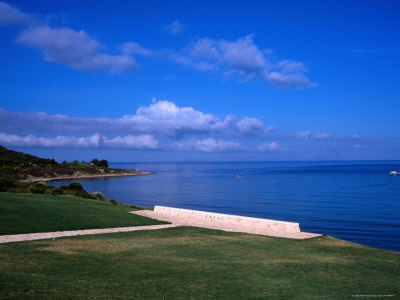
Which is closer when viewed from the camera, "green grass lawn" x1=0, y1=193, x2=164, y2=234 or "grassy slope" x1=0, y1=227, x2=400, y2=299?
"grassy slope" x1=0, y1=227, x2=400, y2=299

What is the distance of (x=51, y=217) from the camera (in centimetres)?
1766

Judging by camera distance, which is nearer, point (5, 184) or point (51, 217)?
point (51, 217)

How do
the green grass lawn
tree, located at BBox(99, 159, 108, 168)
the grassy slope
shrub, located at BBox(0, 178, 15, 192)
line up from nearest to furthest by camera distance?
the grassy slope → the green grass lawn → shrub, located at BBox(0, 178, 15, 192) → tree, located at BBox(99, 159, 108, 168)

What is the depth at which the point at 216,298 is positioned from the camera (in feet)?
23.9

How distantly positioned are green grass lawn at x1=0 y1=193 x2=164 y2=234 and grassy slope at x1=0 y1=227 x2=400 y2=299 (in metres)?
2.87

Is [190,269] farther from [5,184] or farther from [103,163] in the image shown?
[103,163]

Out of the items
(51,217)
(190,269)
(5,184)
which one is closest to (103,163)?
(5,184)

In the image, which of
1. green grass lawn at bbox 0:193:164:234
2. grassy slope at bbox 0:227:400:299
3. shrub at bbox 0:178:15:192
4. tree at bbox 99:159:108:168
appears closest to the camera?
grassy slope at bbox 0:227:400:299

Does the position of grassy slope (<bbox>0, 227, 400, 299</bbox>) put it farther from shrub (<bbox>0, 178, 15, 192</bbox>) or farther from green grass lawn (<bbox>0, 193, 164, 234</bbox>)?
shrub (<bbox>0, 178, 15, 192</bbox>)

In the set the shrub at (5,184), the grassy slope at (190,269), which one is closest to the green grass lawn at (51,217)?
the grassy slope at (190,269)

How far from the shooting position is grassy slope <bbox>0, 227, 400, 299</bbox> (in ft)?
24.7

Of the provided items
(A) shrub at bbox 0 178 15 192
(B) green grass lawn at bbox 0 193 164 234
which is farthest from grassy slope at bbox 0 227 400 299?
(A) shrub at bbox 0 178 15 192

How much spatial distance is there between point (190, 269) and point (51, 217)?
10670 mm

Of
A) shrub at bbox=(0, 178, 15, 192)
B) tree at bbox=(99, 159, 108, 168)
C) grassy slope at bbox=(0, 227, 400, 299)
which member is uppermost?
tree at bbox=(99, 159, 108, 168)
